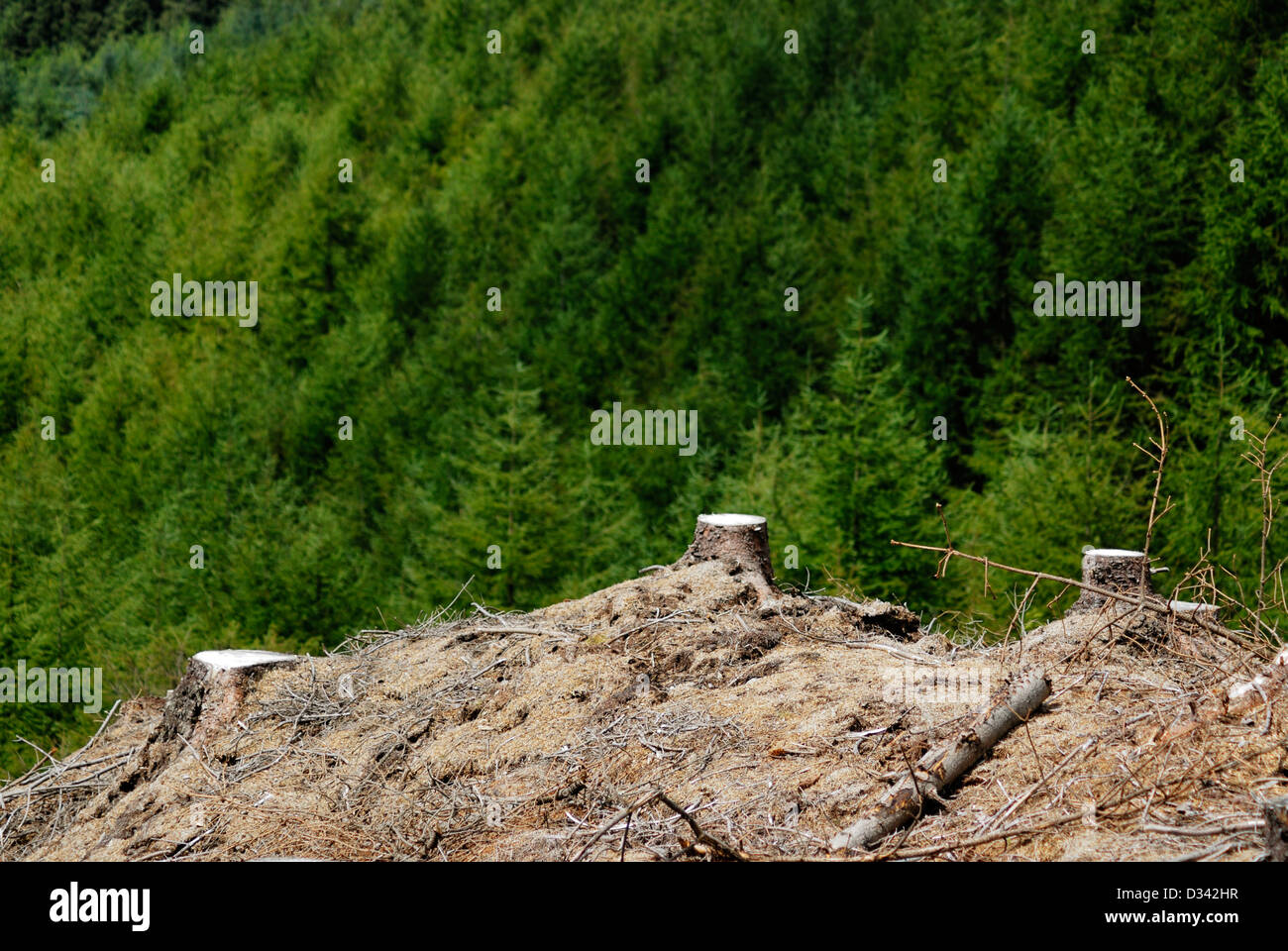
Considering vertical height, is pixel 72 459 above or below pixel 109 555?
above

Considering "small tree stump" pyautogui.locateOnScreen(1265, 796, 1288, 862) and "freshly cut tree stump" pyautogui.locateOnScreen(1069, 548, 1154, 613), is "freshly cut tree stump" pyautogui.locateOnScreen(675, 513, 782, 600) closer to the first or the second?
"freshly cut tree stump" pyautogui.locateOnScreen(1069, 548, 1154, 613)

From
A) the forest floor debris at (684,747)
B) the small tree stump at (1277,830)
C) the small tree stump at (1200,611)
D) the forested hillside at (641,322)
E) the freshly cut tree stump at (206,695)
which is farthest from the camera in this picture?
the forested hillside at (641,322)

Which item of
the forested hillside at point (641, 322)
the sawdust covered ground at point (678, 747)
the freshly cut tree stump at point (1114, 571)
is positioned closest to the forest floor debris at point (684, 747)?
the sawdust covered ground at point (678, 747)

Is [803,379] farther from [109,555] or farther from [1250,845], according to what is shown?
[1250,845]

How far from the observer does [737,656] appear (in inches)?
253

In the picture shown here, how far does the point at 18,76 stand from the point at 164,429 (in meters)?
44.1

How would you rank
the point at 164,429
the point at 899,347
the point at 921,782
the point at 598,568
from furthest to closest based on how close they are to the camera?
the point at 164,429, the point at 899,347, the point at 598,568, the point at 921,782

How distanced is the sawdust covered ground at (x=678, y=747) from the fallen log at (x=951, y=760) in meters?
0.07

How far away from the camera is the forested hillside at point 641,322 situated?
23.1 meters

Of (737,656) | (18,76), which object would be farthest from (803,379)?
(18,76)

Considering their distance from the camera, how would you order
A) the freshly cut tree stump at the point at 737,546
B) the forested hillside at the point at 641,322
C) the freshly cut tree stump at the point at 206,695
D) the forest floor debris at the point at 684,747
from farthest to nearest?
the forested hillside at the point at 641,322 < the freshly cut tree stump at the point at 737,546 < the freshly cut tree stump at the point at 206,695 < the forest floor debris at the point at 684,747

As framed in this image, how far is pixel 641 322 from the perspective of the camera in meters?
37.8

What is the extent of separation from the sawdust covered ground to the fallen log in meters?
→ 0.07

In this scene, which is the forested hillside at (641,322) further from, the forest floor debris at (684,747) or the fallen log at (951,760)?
the fallen log at (951,760)
